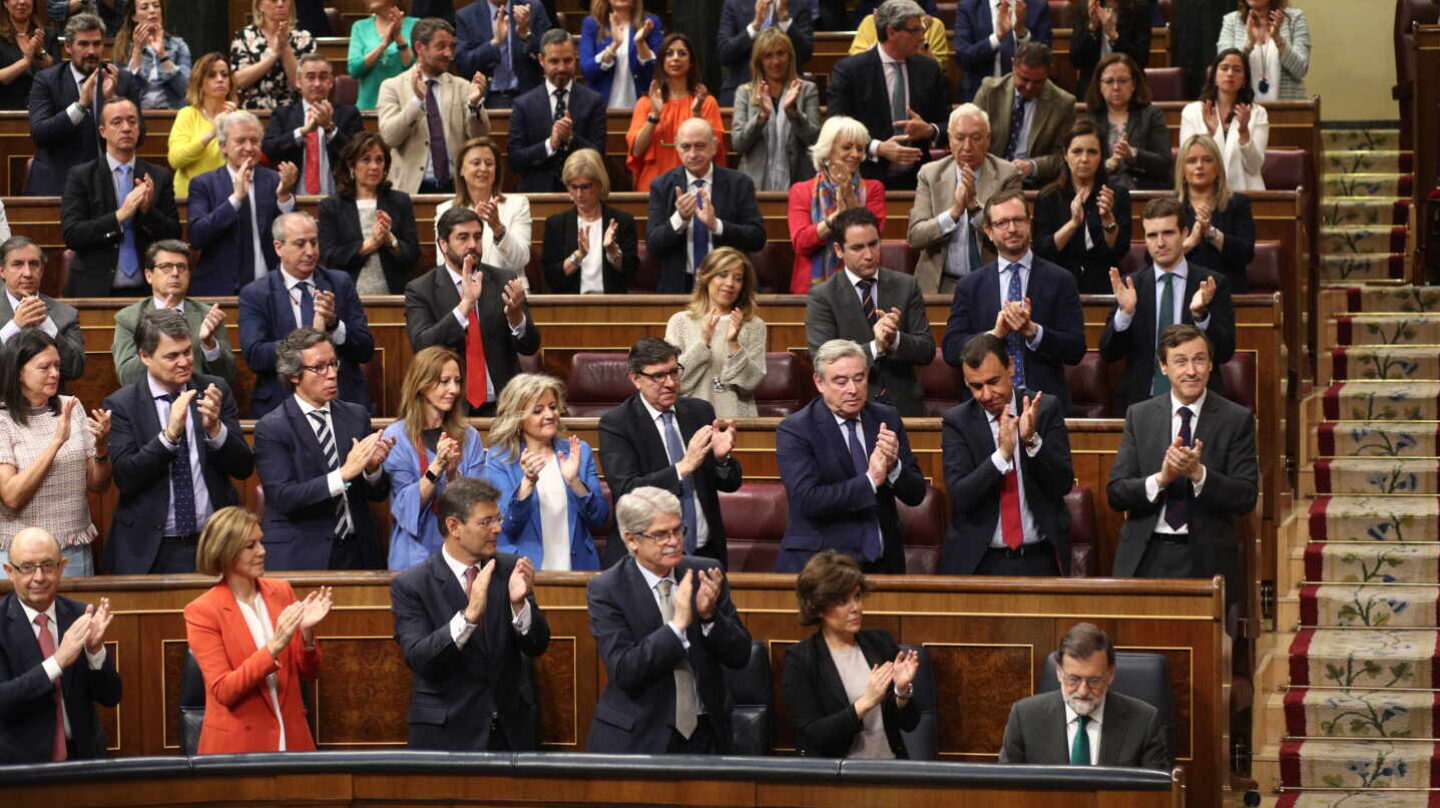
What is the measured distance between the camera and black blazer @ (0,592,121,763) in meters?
4.34

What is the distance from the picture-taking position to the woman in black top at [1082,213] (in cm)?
612

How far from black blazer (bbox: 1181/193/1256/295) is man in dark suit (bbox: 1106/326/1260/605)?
1.25 metres

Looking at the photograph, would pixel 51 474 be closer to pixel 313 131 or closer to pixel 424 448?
pixel 424 448

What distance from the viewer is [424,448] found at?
503cm

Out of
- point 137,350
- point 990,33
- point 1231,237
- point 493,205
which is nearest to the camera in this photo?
point 137,350

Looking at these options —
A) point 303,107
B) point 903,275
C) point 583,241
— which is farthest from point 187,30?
point 903,275

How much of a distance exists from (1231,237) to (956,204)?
30.6 inches

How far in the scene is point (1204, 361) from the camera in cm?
493

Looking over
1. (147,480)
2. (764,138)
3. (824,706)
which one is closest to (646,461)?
(824,706)

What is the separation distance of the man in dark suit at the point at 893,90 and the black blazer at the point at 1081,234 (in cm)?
82

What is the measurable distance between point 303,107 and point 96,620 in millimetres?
2976

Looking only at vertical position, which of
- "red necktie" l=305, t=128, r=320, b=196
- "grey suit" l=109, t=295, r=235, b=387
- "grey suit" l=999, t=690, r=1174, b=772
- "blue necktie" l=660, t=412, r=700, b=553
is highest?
"red necktie" l=305, t=128, r=320, b=196

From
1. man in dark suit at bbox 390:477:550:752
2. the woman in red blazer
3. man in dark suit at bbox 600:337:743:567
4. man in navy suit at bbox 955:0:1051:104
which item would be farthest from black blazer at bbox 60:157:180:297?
man in navy suit at bbox 955:0:1051:104

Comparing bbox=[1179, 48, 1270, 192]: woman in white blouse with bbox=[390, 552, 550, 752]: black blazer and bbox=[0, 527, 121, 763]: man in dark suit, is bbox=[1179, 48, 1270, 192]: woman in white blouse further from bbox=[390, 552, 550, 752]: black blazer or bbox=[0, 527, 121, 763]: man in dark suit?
bbox=[0, 527, 121, 763]: man in dark suit
